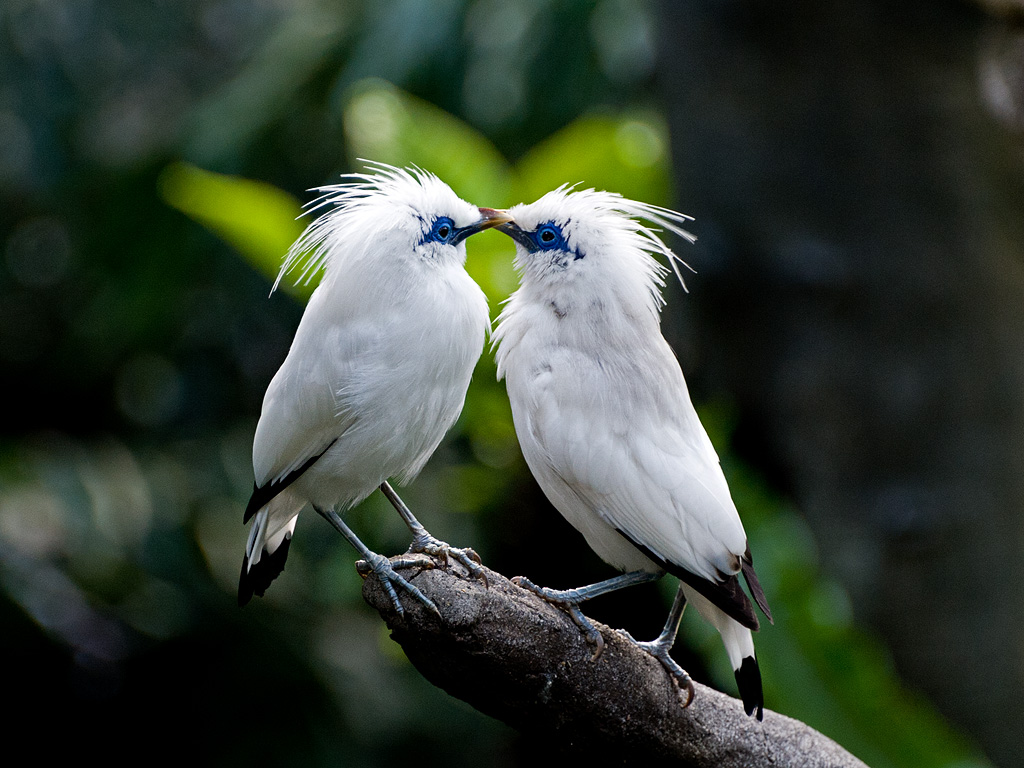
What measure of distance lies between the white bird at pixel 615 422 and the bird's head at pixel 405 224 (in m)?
0.15

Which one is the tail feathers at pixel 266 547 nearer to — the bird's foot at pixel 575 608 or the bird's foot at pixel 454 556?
the bird's foot at pixel 454 556

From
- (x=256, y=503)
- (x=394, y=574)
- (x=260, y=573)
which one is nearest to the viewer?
(x=394, y=574)

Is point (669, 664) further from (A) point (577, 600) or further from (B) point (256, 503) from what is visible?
(B) point (256, 503)

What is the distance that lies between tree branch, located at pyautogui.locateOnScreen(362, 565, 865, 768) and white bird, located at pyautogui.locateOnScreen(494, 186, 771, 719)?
0.21ft

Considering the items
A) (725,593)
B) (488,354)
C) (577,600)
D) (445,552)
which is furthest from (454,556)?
(488,354)

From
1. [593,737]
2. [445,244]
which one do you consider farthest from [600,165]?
[593,737]

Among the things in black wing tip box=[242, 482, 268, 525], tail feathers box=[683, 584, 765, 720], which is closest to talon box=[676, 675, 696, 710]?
tail feathers box=[683, 584, 765, 720]

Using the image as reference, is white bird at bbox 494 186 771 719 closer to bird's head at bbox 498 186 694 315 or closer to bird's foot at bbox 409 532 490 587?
bird's head at bbox 498 186 694 315

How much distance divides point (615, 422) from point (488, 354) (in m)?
2.05

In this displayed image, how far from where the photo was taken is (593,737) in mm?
2047

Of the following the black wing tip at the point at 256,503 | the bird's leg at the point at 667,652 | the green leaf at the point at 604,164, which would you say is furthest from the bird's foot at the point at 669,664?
the green leaf at the point at 604,164

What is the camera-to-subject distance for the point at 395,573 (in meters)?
1.84

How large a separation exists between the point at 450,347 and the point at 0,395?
5.15m

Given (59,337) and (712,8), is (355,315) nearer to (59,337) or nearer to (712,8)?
(712,8)
